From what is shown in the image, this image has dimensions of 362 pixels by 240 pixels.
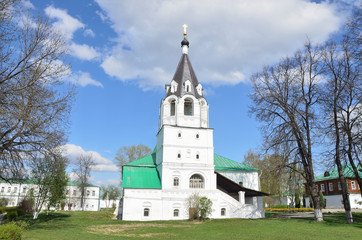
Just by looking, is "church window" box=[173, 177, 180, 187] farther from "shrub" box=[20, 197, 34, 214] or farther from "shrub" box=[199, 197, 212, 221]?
"shrub" box=[20, 197, 34, 214]

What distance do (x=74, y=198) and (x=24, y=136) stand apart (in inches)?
2193

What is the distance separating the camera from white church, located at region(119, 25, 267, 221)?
26984mm

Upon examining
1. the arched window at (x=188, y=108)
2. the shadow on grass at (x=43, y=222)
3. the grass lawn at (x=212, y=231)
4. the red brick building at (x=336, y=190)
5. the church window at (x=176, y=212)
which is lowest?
the shadow on grass at (x=43, y=222)

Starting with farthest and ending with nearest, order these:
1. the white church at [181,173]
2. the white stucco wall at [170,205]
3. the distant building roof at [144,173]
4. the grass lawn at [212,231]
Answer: the distant building roof at [144,173]
the white church at [181,173]
the white stucco wall at [170,205]
the grass lawn at [212,231]

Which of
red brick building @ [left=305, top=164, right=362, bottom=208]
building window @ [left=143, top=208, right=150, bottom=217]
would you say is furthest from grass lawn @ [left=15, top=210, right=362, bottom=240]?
red brick building @ [left=305, top=164, right=362, bottom=208]

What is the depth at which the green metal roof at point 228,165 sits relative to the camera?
109 feet

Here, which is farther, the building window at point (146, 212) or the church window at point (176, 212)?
the church window at point (176, 212)

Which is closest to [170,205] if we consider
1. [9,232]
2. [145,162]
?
[145,162]

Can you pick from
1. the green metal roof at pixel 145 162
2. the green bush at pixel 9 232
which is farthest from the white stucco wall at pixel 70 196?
the green bush at pixel 9 232

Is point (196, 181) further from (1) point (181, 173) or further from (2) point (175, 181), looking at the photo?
(2) point (175, 181)

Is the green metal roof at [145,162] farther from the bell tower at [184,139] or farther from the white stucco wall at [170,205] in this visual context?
the white stucco wall at [170,205]

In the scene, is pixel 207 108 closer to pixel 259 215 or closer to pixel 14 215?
pixel 259 215

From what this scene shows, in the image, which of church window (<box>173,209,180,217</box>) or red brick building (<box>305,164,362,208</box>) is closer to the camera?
church window (<box>173,209,180,217</box>)

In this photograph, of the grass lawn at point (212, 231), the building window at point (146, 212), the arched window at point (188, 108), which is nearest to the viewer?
the grass lawn at point (212, 231)
